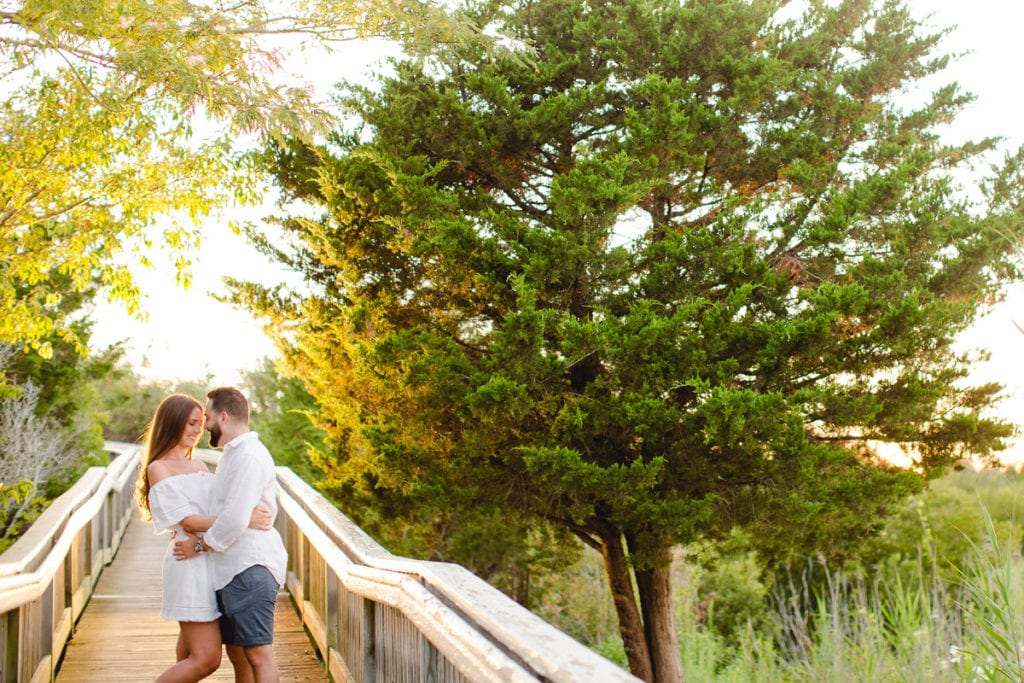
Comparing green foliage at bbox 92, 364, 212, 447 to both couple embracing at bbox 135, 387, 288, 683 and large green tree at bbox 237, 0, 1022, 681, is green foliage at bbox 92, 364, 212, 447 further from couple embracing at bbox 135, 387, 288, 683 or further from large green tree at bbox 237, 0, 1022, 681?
couple embracing at bbox 135, 387, 288, 683

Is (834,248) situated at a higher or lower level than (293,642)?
higher

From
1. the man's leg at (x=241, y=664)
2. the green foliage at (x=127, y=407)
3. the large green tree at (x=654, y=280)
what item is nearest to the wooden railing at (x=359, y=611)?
the man's leg at (x=241, y=664)

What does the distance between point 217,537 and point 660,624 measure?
10.9 metres

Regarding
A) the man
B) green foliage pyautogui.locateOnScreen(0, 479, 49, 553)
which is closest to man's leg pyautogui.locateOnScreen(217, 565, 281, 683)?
the man

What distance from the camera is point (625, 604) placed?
13.4m

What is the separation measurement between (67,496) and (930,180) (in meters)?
12.0

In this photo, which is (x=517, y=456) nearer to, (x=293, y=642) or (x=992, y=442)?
(x=293, y=642)

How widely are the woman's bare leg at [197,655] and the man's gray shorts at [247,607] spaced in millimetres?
73

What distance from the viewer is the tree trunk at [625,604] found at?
1300cm

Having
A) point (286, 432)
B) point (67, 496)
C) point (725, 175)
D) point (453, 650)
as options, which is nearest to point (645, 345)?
point (725, 175)

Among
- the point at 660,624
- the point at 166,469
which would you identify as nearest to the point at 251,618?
the point at 166,469

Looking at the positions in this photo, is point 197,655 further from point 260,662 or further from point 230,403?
point 230,403

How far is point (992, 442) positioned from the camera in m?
Result: 12.4

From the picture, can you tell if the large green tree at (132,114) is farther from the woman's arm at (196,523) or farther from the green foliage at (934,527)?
the green foliage at (934,527)
